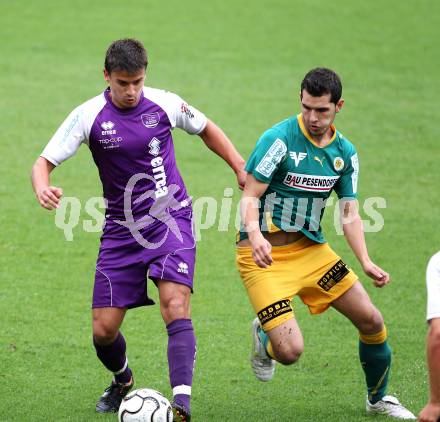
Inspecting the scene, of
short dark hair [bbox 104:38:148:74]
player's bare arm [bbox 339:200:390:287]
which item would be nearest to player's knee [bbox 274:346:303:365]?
player's bare arm [bbox 339:200:390:287]

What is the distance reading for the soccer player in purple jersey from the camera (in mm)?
7055

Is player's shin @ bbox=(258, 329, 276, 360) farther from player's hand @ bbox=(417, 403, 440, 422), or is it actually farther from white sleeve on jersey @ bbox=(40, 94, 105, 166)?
player's hand @ bbox=(417, 403, 440, 422)

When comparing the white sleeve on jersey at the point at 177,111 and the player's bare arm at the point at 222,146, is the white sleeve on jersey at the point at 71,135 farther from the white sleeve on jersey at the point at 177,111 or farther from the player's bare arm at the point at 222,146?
the player's bare arm at the point at 222,146

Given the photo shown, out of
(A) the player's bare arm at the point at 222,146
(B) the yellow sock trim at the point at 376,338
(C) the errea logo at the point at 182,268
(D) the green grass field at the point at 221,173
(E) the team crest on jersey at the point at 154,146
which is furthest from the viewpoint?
(D) the green grass field at the point at 221,173

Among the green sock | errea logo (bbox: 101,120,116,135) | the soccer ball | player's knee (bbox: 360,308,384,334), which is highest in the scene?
errea logo (bbox: 101,120,116,135)

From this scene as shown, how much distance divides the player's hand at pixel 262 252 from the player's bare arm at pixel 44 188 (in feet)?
4.33

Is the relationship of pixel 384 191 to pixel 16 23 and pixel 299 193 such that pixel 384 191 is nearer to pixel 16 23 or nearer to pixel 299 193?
pixel 299 193

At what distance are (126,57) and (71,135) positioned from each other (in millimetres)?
694

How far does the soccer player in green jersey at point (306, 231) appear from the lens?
278 inches

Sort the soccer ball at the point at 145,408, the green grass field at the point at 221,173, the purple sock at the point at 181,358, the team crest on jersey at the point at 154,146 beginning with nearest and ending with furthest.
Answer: the soccer ball at the point at 145,408, the purple sock at the point at 181,358, the team crest on jersey at the point at 154,146, the green grass field at the point at 221,173

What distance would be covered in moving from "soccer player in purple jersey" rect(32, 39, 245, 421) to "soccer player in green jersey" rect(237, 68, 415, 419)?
56 cm

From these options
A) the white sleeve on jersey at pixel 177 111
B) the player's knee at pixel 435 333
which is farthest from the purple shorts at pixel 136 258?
the player's knee at pixel 435 333
